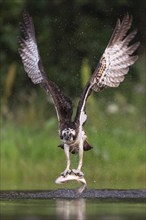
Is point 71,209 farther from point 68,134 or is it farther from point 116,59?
point 116,59

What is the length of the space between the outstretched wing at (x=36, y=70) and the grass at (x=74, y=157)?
1.68 metres

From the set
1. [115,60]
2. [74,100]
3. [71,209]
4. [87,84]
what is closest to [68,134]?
[87,84]

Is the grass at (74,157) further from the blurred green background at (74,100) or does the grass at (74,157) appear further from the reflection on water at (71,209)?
the reflection on water at (71,209)

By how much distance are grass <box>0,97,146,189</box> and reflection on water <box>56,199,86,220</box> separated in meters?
2.24

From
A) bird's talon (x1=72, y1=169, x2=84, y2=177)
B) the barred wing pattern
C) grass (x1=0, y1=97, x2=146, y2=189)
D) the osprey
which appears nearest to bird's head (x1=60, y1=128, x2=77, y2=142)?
the osprey

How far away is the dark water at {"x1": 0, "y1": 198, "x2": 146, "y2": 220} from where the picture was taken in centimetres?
1456

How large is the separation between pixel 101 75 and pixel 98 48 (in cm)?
848

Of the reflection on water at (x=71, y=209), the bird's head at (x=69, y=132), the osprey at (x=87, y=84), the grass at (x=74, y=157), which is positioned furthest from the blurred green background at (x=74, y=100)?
the reflection on water at (x=71, y=209)

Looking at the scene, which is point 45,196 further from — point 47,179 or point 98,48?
point 98,48

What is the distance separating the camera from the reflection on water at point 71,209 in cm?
1466

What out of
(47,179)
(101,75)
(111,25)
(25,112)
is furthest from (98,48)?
(101,75)

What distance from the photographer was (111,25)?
1038 inches

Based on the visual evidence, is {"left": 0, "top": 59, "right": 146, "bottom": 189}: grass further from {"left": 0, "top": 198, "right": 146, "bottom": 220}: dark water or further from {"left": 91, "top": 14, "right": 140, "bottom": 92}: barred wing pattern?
{"left": 0, "top": 198, "right": 146, "bottom": 220}: dark water

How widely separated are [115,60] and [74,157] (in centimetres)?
A: 270
